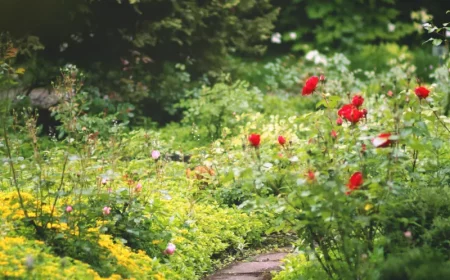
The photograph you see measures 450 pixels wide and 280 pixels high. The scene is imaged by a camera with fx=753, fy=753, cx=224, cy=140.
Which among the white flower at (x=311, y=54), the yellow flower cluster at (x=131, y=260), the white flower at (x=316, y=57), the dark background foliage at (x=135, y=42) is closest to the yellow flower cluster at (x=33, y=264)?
the yellow flower cluster at (x=131, y=260)

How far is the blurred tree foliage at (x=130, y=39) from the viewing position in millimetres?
9484

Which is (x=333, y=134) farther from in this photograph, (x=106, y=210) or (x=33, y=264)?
(x=33, y=264)

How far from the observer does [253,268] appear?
17.9 feet

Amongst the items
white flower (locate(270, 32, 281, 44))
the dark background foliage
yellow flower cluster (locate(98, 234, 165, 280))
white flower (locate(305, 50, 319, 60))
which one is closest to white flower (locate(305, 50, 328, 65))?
white flower (locate(305, 50, 319, 60))

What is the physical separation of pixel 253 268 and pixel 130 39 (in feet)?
18.3

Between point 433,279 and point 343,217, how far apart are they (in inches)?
26.2

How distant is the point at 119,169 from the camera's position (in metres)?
6.30

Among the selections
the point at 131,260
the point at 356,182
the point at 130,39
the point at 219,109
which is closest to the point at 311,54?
the point at 130,39

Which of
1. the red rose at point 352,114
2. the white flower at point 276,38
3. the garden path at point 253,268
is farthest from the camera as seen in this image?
the white flower at point 276,38

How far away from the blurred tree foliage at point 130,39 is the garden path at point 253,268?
15.6 feet

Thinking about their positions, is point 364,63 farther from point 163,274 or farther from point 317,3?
point 163,274

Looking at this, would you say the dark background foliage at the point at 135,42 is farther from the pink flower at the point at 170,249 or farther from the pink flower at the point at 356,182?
the pink flower at the point at 356,182

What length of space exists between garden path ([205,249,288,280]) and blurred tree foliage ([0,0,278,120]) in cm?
474

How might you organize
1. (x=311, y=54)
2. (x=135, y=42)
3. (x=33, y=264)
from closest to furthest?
(x=33, y=264) < (x=135, y=42) < (x=311, y=54)
